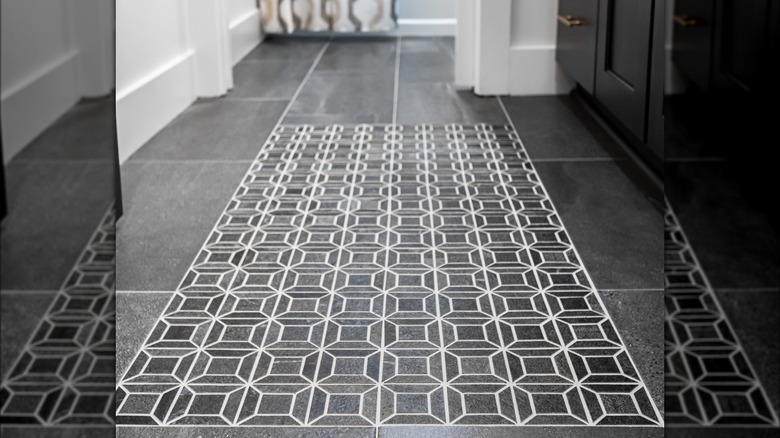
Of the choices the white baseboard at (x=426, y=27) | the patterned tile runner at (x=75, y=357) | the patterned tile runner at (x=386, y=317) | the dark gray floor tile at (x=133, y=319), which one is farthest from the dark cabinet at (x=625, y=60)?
the white baseboard at (x=426, y=27)

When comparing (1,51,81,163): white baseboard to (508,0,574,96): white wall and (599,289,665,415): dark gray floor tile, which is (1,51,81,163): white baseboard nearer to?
(599,289,665,415): dark gray floor tile

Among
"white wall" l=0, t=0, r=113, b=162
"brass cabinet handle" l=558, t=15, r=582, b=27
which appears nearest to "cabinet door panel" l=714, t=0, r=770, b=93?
"white wall" l=0, t=0, r=113, b=162

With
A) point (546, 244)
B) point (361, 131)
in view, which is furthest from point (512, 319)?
point (361, 131)

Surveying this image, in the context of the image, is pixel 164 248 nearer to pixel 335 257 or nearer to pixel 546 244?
pixel 335 257

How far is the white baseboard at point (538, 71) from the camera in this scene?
10.2 ft

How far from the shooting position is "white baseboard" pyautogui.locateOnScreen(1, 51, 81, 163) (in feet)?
1.16

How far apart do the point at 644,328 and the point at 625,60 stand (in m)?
0.92

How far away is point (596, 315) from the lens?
→ 1.46 m

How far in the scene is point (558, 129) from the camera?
2.66 metres

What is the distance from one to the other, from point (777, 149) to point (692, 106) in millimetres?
56

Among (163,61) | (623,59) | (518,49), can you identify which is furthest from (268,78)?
(623,59)

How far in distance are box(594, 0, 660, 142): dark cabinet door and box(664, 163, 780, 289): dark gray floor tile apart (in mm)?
1583

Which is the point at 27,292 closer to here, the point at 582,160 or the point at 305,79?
the point at 582,160

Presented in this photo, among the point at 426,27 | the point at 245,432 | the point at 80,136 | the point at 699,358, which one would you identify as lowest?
the point at 245,432
